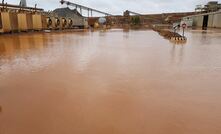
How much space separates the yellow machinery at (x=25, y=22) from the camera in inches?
639

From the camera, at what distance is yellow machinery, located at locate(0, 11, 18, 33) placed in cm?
1434

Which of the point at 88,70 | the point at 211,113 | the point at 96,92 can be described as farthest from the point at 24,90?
the point at 211,113

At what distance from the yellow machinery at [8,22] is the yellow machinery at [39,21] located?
7.96 feet

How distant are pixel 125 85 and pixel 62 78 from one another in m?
1.26

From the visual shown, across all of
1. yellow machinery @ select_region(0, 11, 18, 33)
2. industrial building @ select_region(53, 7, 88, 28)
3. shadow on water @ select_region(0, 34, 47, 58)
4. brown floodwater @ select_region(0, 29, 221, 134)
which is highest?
industrial building @ select_region(53, 7, 88, 28)

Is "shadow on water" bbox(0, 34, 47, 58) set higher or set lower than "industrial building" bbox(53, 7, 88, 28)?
lower

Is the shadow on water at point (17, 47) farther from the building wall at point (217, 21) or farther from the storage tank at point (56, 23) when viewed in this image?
the building wall at point (217, 21)

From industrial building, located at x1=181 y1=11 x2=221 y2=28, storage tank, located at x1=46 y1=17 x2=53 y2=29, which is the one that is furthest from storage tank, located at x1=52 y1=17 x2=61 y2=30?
industrial building, located at x1=181 y1=11 x2=221 y2=28

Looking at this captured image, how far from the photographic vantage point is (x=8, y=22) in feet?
49.0

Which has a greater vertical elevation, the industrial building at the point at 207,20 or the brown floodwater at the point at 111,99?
the industrial building at the point at 207,20

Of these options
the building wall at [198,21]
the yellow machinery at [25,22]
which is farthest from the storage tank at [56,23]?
the building wall at [198,21]

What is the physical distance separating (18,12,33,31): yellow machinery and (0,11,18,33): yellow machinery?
15.1 inches

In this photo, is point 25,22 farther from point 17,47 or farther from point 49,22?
point 17,47

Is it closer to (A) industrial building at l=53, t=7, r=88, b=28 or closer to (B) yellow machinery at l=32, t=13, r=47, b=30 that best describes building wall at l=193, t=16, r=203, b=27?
(A) industrial building at l=53, t=7, r=88, b=28
